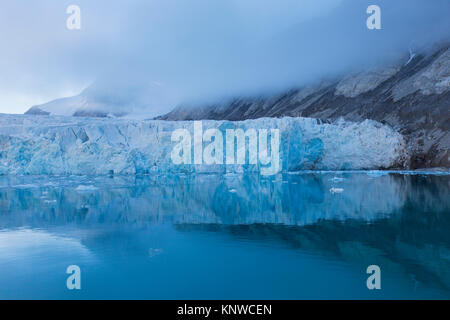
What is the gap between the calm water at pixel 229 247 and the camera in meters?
4.76

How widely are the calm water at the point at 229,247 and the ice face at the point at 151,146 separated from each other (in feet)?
34.2

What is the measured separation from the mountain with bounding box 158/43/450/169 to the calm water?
48.2ft

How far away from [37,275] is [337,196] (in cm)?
957

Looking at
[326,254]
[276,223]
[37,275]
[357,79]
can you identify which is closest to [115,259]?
[37,275]

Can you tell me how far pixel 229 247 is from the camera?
672 centimetres

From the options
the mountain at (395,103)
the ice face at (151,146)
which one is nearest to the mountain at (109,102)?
the mountain at (395,103)

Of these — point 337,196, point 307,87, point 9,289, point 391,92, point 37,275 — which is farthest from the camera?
point 307,87

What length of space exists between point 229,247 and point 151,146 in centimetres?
1739

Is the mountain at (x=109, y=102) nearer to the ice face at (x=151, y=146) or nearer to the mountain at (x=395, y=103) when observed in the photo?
the mountain at (x=395, y=103)

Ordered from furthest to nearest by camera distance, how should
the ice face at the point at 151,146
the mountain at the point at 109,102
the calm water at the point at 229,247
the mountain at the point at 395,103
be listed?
the mountain at the point at 109,102
the mountain at the point at 395,103
the ice face at the point at 151,146
the calm water at the point at 229,247

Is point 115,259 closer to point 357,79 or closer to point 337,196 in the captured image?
point 337,196

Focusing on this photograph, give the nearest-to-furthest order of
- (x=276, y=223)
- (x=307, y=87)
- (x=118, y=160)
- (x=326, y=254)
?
(x=326, y=254) < (x=276, y=223) < (x=118, y=160) < (x=307, y=87)
